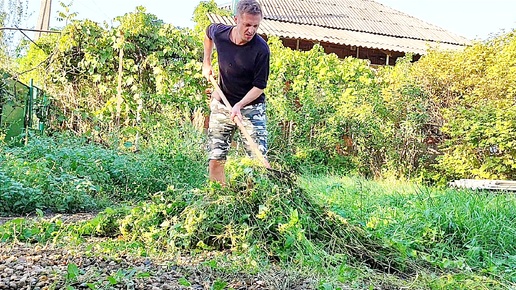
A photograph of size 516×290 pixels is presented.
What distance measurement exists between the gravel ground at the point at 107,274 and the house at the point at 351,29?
8.88 m

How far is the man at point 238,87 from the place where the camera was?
3475 mm

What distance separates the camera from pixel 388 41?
12.9m

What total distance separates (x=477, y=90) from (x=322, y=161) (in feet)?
7.76

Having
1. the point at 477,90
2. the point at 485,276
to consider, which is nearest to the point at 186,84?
the point at 477,90

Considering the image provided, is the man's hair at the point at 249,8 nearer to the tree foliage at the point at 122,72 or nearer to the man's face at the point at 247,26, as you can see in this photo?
the man's face at the point at 247,26

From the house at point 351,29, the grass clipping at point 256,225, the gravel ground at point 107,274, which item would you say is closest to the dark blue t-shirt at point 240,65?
the grass clipping at point 256,225

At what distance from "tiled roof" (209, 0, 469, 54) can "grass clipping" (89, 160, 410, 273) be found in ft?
27.3

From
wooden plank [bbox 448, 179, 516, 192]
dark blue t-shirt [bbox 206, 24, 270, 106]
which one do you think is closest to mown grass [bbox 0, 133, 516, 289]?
dark blue t-shirt [bbox 206, 24, 270, 106]

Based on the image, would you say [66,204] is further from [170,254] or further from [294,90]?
[294,90]

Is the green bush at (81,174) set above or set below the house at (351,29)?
below

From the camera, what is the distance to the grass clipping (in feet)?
7.97

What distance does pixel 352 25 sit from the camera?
13.6 metres

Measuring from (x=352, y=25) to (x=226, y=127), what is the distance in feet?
35.4

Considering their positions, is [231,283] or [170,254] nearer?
[231,283]
